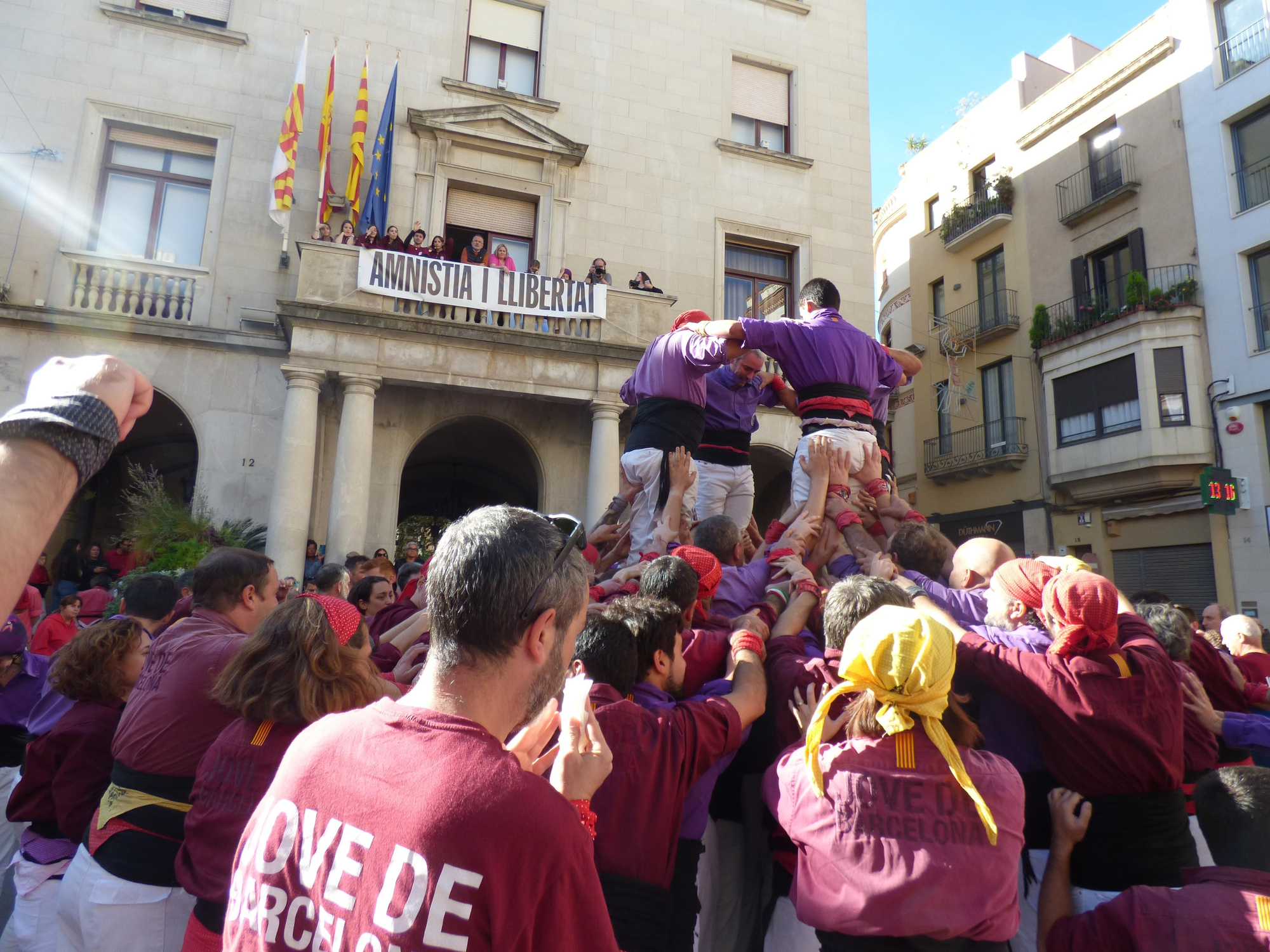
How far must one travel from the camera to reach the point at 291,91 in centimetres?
1384

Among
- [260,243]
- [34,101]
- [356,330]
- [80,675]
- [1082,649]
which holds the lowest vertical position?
[80,675]

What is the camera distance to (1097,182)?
20.5 meters

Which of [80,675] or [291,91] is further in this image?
[291,91]

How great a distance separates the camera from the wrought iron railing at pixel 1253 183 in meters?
17.1

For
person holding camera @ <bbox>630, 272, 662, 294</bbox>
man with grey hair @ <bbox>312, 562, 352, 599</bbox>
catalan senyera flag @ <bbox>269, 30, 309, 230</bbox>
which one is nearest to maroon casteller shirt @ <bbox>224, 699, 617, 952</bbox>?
man with grey hair @ <bbox>312, 562, 352, 599</bbox>

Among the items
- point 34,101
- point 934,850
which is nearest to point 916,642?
point 934,850

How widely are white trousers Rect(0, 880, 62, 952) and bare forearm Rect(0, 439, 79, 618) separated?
2.81 m

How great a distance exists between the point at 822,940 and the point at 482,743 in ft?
4.97

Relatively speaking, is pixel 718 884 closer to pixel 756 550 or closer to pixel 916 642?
pixel 916 642

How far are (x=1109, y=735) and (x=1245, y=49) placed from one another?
2149 centimetres

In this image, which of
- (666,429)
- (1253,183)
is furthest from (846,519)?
(1253,183)

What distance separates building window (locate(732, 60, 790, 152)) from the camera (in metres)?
17.4

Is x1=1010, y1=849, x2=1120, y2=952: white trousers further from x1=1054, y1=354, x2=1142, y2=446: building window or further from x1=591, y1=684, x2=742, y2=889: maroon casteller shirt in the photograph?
x1=1054, y1=354, x2=1142, y2=446: building window

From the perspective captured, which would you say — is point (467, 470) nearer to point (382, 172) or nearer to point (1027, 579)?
point (382, 172)
